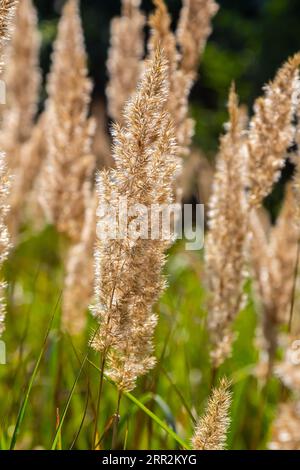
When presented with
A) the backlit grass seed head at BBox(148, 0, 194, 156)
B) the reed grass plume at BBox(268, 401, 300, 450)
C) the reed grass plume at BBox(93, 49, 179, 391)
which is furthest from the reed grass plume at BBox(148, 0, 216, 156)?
the reed grass plume at BBox(268, 401, 300, 450)

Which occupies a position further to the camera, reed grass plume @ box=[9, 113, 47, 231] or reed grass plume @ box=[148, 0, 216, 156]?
reed grass plume @ box=[9, 113, 47, 231]

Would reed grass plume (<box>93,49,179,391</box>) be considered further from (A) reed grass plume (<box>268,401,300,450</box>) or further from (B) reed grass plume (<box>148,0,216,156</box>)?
(B) reed grass plume (<box>148,0,216,156</box>)

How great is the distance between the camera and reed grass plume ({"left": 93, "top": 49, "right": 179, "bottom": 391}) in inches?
65.2

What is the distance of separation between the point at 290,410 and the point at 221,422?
0.43 m

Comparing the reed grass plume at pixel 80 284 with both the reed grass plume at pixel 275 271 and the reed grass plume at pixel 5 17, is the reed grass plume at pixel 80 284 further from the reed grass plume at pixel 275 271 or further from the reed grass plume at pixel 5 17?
the reed grass plume at pixel 5 17

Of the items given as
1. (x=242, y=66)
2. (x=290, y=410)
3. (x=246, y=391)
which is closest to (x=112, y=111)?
(x=246, y=391)

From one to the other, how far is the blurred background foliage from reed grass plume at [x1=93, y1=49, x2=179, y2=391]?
60.9 ft

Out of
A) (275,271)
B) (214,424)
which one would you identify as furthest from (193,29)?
(214,424)

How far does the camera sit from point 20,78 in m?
4.82

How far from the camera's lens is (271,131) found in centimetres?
252

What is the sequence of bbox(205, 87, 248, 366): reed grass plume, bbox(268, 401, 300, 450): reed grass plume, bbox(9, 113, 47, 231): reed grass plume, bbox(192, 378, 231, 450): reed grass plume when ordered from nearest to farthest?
bbox(268, 401, 300, 450): reed grass plume < bbox(192, 378, 231, 450): reed grass plume < bbox(205, 87, 248, 366): reed grass plume < bbox(9, 113, 47, 231): reed grass plume

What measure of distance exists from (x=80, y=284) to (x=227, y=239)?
1.02 meters

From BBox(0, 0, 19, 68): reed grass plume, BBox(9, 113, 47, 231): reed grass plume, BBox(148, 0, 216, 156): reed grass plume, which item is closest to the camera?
BBox(0, 0, 19, 68): reed grass plume

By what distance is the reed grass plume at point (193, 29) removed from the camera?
3.21 meters
